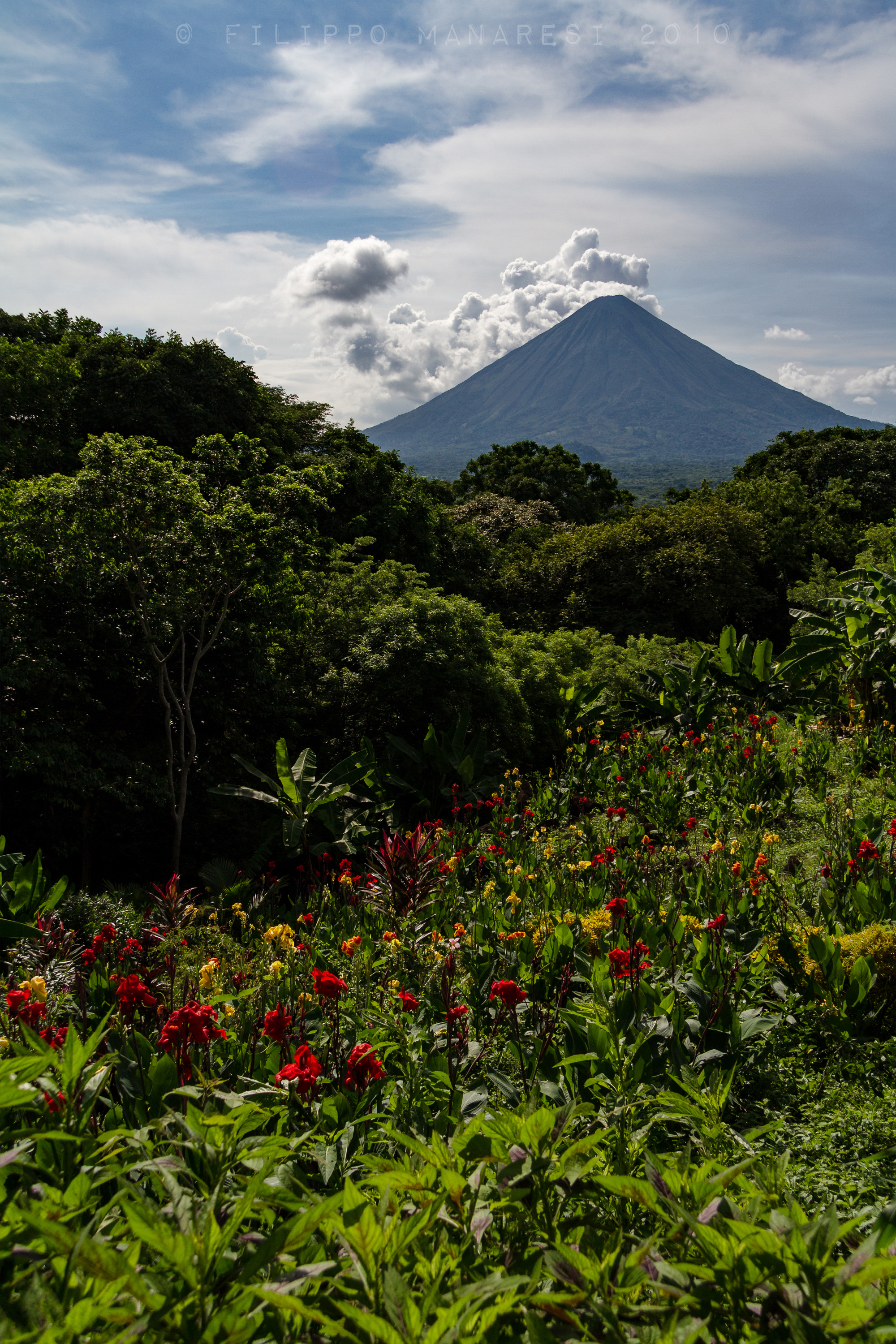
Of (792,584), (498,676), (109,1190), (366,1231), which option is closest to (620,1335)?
(366,1231)

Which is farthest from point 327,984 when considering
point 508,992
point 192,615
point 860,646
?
point 860,646

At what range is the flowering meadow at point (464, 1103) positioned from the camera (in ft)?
4.11

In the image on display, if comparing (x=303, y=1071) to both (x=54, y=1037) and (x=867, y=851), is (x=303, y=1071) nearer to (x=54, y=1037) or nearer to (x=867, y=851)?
(x=54, y=1037)

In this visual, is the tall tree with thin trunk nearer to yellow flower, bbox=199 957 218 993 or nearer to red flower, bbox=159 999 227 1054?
yellow flower, bbox=199 957 218 993

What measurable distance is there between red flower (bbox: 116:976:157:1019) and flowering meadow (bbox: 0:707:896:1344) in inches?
1.9

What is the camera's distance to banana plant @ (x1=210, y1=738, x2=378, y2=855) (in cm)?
711

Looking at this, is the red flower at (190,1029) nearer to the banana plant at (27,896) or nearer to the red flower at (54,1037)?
the red flower at (54,1037)

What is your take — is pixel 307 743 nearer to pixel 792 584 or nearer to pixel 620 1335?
pixel 620 1335

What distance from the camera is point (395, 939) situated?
3447 millimetres

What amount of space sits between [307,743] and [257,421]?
9612 mm

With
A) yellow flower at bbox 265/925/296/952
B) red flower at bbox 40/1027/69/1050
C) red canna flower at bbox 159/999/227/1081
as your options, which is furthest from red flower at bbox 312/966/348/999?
yellow flower at bbox 265/925/296/952

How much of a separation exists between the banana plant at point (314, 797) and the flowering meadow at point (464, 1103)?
1.67 meters

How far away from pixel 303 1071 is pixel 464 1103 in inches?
23.6

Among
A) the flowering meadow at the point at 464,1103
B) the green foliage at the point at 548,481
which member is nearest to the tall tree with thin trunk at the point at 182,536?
the flowering meadow at the point at 464,1103
